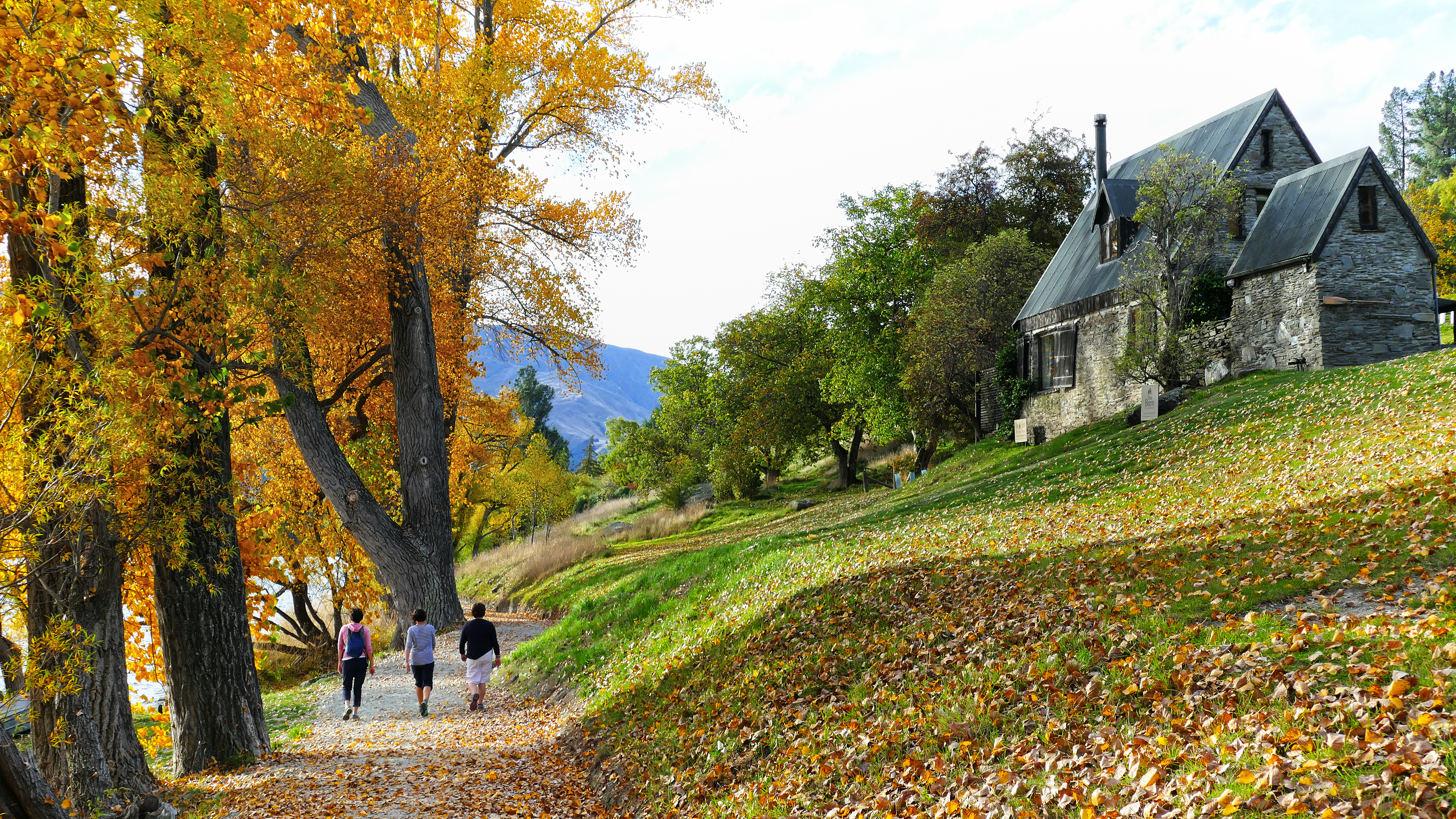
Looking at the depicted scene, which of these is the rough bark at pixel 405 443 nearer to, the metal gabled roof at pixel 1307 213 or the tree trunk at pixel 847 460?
the metal gabled roof at pixel 1307 213

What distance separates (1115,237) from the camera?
2748 cm

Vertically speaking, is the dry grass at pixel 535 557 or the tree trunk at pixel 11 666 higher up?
the tree trunk at pixel 11 666

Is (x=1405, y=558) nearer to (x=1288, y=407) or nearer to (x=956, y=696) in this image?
(x=956, y=696)

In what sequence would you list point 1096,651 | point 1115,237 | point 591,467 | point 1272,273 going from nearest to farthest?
1. point 1096,651
2. point 1272,273
3. point 1115,237
4. point 591,467

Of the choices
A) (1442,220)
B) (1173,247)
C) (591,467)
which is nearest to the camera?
(1173,247)

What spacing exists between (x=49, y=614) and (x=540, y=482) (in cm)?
3544

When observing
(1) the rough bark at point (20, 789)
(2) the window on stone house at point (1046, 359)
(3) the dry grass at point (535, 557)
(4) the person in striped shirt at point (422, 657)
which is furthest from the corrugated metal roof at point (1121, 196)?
(1) the rough bark at point (20, 789)

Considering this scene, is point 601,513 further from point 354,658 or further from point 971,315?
point 354,658

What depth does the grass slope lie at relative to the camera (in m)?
5.17

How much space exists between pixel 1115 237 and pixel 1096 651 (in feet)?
77.6

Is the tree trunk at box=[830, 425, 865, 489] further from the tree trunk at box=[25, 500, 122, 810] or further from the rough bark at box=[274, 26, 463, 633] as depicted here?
the tree trunk at box=[25, 500, 122, 810]

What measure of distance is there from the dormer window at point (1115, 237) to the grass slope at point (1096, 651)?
10.5 meters

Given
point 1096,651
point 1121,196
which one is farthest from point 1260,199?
point 1096,651

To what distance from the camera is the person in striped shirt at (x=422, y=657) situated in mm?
13539
